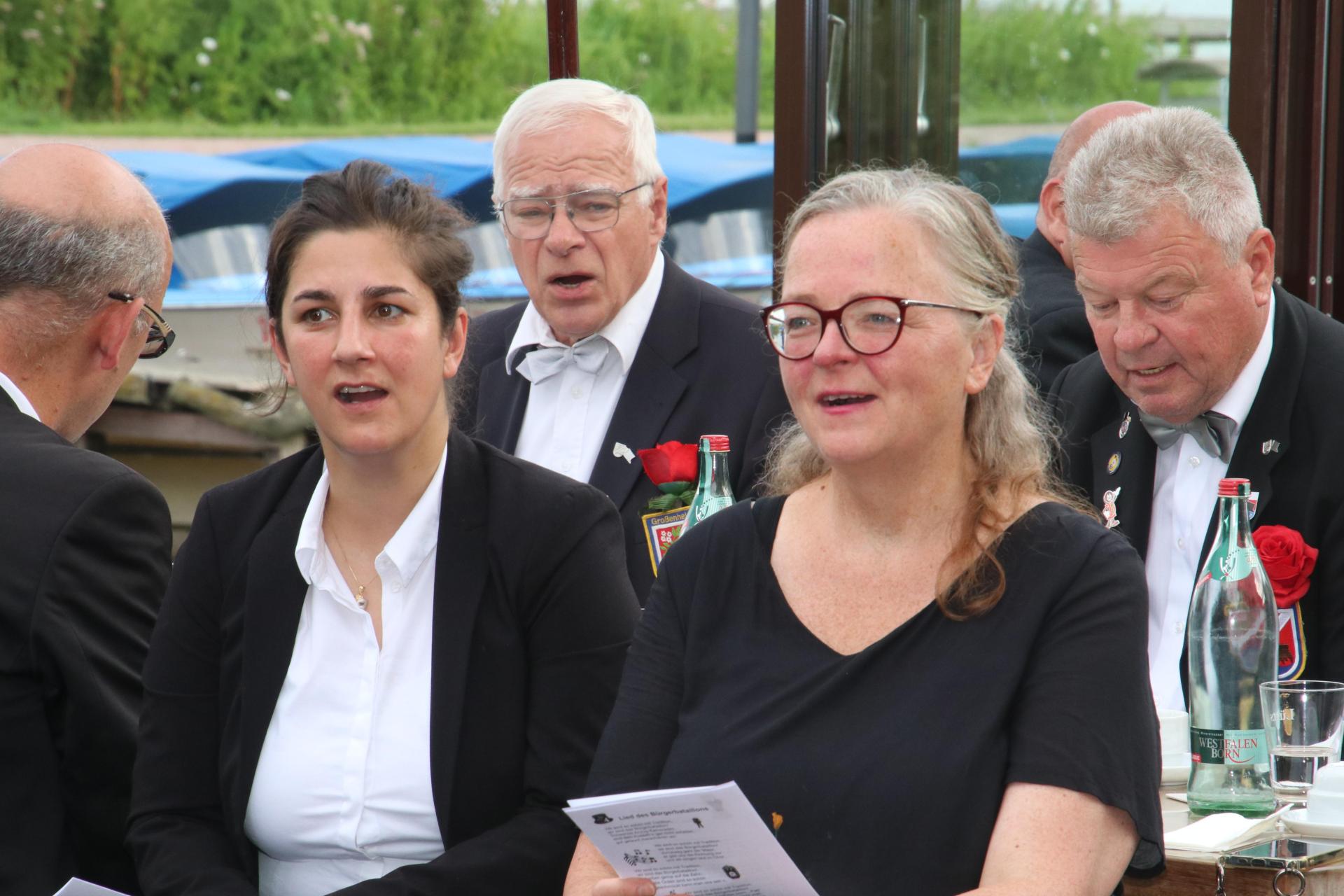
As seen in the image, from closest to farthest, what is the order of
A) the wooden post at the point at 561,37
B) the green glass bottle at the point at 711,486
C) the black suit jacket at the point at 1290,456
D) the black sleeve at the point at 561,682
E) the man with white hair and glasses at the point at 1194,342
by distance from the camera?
the black sleeve at the point at 561,682 → the black suit jacket at the point at 1290,456 → the man with white hair and glasses at the point at 1194,342 → the green glass bottle at the point at 711,486 → the wooden post at the point at 561,37

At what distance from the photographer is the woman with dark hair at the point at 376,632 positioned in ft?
6.77

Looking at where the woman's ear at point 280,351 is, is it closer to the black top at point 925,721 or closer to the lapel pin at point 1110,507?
the black top at point 925,721

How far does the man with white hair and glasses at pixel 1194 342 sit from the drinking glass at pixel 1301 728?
0.42 m

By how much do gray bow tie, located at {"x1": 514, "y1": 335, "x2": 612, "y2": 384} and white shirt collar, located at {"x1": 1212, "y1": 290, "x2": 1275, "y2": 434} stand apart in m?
1.29

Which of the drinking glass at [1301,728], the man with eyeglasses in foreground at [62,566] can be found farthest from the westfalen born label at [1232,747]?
the man with eyeglasses in foreground at [62,566]

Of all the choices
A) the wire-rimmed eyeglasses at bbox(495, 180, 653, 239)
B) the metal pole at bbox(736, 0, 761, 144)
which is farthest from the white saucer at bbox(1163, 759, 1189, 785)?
the metal pole at bbox(736, 0, 761, 144)

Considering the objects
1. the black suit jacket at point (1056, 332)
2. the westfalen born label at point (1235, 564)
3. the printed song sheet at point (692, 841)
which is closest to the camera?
the printed song sheet at point (692, 841)

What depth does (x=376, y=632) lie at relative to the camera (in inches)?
84.5

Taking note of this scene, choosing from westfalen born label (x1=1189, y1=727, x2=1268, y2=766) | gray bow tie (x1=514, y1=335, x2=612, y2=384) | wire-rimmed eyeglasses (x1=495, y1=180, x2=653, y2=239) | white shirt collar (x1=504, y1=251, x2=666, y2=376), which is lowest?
westfalen born label (x1=1189, y1=727, x2=1268, y2=766)

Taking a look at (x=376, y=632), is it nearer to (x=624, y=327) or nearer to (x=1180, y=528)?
(x=624, y=327)

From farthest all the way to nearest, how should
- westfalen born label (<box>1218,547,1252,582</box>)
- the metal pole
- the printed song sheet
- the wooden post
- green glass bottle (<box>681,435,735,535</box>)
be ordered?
the metal pole → the wooden post → green glass bottle (<box>681,435,735,535</box>) → westfalen born label (<box>1218,547,1252,582</box>) → the printed song sheet

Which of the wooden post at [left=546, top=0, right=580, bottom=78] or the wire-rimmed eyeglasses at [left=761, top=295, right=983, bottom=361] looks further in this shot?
the wooden post at [left=546, top=0, right=580, bottom=78]

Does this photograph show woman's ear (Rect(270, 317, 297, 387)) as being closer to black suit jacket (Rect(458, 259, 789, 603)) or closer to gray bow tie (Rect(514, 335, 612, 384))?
black suit jacket (Rect(458, 259, 789, 603))

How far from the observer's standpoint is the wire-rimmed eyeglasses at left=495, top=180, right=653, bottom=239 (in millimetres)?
3307
